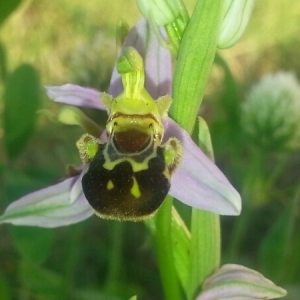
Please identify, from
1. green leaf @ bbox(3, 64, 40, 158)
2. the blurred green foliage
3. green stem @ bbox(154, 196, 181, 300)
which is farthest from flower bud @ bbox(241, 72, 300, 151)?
green stem @ bbox(154, 196, 181, 300)

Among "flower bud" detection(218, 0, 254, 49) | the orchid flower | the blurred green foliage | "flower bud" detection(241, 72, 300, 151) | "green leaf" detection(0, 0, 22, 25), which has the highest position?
"flower bud" detection(218, 0, 254, 49)

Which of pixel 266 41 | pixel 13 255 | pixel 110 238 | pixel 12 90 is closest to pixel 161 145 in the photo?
pixel 12 90

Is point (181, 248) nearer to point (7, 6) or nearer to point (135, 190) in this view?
point (135, 190)

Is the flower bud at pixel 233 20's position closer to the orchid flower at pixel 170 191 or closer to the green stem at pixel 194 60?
the green stem at pixel 194 60

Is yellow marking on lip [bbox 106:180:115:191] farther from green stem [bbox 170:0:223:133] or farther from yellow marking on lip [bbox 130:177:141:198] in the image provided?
green stem [bbox 170:0:223:133]

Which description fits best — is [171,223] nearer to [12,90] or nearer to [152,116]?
[152,116]

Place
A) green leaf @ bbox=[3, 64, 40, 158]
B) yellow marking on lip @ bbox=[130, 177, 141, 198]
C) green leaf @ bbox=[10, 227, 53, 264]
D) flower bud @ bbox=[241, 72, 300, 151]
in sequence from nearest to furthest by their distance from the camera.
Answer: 1. yellow marking on lip @ bbox=[130, 177, 141, 198]
2. green leaf @ bbox=[10, 227, 53, 264]
3. green leaf @ bbox=[3, 64, 40, 158]
4. flower bud @ bbox=[241, 72, 300, 151]
